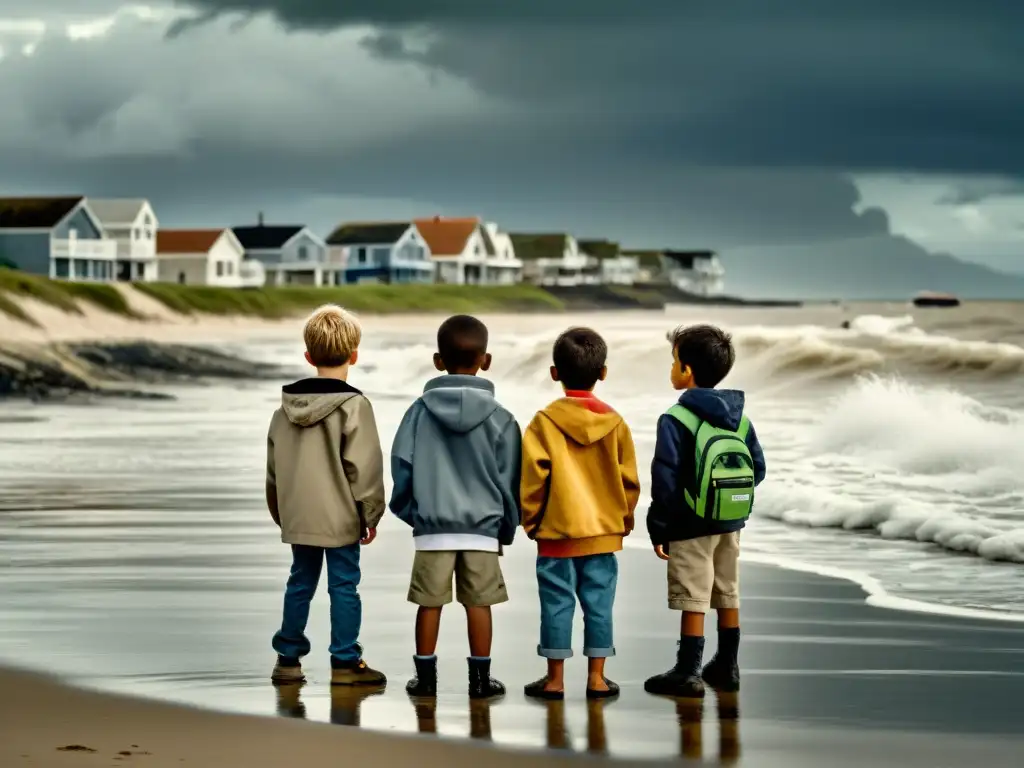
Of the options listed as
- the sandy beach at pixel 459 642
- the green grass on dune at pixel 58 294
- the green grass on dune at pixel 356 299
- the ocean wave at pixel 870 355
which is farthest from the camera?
the green grass on dune at pixel 356 299

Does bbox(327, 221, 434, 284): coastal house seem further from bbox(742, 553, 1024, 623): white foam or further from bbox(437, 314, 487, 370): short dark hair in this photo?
bbox(437, 314, 487, 370): short dark hair

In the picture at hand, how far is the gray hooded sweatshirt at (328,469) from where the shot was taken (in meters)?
5.43

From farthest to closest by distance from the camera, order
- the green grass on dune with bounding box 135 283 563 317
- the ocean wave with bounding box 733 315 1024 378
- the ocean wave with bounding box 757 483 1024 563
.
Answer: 1. the green grass on dune with bounding box 135 283 563 317
2. the ocean wave with bounding box 733 315 1024 378
3. the ocean wave with bounding box 757 483 1024 563

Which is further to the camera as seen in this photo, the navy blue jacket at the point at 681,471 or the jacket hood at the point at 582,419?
the navy blue jacket at the point at 681,471

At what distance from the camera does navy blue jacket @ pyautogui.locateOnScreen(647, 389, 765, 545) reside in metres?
5.44

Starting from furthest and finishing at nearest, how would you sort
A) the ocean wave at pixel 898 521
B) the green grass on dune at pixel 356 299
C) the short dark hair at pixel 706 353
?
the green grass on dune at pixel 356 299, the ocean wave at pixel 898 521, the short dark hair at pixel 706 353

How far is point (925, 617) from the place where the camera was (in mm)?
6969

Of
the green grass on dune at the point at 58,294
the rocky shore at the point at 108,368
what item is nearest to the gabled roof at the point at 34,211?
the green grass on dune at the point at 58,294

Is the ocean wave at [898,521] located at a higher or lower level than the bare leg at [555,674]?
lower

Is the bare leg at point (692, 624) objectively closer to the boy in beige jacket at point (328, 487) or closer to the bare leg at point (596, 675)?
the bare leg at point (596, 675)

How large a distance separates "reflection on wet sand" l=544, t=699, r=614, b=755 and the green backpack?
0.75m

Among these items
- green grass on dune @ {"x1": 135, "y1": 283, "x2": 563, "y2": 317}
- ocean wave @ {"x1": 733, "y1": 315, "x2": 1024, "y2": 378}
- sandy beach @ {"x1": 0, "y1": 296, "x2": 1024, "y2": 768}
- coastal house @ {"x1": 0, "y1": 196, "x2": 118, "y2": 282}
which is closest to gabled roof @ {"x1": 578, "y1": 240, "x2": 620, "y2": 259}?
green grass on dune @ {"x1": 135, "y1": 283, "x2": 563, "y2": 317}

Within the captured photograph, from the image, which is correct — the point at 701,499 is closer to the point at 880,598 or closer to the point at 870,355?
the point at 880,598

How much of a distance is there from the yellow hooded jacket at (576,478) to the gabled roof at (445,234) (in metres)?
96.9
